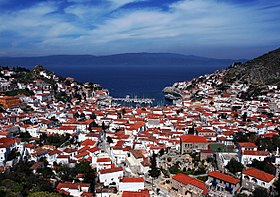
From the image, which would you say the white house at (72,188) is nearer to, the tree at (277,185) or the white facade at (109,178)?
the white facade at (109,178)

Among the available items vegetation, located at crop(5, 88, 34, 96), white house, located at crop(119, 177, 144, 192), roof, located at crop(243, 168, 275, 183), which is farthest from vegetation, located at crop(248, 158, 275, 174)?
vegetation, located at crop(5, 88, 34, 96)

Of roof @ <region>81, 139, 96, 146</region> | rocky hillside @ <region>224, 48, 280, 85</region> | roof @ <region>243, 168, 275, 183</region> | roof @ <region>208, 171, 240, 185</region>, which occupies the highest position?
rocky hillside @ <region>224, 48, 280, 85</region>

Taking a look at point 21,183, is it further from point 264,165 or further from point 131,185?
point 264,165

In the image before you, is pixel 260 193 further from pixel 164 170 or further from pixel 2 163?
pixel 2 163

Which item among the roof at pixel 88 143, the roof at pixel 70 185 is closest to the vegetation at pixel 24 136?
the roof at pixel 88 143

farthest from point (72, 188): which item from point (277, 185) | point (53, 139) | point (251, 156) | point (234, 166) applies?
point (251, 156)

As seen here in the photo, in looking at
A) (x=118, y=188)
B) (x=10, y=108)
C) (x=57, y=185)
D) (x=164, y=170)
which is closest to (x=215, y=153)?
(x=164, y=170)

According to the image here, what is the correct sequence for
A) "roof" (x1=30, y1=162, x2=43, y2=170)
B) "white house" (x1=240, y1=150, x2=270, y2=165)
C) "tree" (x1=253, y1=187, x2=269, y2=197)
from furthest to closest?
1. "white house" (x1=240, y1=150, x2=270, y2=165)
2. "roof" (x1=30, y1=162, x2=43, y2=170)
3. "tree" (x1=253, y1=187, x2=269, y2=197)

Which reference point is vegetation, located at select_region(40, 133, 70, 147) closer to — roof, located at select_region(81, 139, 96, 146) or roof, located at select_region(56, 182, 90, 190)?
roof, located at select_region(81, 139, 96, 146)
